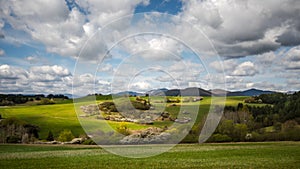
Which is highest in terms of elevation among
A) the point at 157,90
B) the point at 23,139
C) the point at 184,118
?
the point at 157,90

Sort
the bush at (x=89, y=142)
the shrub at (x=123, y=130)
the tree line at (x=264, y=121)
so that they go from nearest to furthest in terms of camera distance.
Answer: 1. the shrub at (x=123, y=130)
2. the bush at (x=89, y=142)
3. the tree line at (x=264, y=121)

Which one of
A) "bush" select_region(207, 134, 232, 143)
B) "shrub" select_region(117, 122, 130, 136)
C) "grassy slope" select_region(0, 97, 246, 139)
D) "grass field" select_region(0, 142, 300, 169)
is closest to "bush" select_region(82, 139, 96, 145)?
"shrub" select_region(117, 122, 130, 136)

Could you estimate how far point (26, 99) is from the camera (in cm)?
14412

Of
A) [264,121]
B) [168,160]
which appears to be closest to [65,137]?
[264,121]

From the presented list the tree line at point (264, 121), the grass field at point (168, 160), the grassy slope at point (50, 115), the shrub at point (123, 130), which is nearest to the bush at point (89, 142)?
the shrub at point (123, 130)

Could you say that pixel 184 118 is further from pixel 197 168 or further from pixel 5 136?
pixel 5 136

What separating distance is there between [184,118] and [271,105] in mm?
84417

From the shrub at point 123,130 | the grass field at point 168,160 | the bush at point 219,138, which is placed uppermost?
the shrub at point 123,130

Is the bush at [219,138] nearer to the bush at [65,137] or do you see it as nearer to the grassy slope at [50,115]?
the bush at [65,137]

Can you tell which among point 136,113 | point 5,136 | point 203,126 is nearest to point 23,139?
point 5,136

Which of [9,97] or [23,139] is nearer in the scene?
[23,139]

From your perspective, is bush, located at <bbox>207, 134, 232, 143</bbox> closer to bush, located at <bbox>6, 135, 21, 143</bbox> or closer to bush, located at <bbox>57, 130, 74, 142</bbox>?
bush, located at <bbox>57, 130, 74, 142</bbox>

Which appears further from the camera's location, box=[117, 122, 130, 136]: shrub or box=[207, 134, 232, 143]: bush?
box=[207, 134, 232, 143]: bush

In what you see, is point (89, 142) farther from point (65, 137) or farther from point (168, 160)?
point (168, 160)
